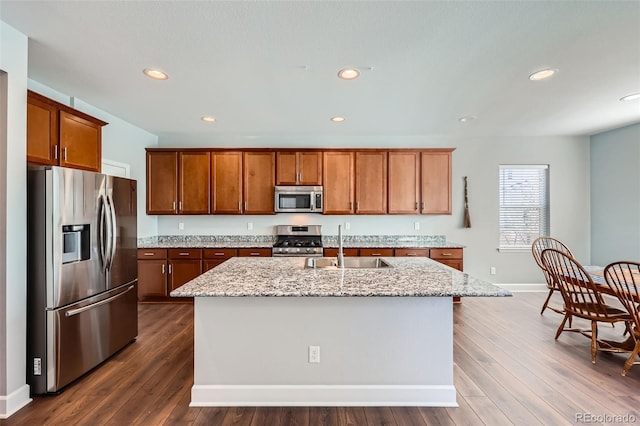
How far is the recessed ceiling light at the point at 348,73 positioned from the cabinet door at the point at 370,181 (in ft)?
6.66

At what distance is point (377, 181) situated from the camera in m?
4.68

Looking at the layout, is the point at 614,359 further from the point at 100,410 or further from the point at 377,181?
the point at 100,410

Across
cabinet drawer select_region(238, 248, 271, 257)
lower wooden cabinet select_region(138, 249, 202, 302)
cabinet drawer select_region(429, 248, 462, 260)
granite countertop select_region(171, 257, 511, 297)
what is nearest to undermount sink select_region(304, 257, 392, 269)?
granite countertop select_region(171, 257, 511, 297)

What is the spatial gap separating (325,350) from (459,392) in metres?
1.07

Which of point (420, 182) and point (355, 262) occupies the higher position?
point (420, 182)

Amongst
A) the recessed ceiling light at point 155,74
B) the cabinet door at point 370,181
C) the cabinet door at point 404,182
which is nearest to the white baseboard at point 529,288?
the cabinet door at point 404,182

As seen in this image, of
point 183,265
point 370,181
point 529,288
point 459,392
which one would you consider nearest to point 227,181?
point 183,265

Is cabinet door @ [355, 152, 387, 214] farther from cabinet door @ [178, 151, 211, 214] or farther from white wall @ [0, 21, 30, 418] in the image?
white wall @ [0, 21, 30, 418]

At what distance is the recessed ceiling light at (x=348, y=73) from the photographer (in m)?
2.54

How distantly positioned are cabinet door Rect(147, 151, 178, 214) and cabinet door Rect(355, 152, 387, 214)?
2.84 meters

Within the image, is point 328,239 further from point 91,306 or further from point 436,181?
point 91,306

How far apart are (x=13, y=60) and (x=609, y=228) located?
23.4 feet

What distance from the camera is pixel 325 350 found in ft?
6.86

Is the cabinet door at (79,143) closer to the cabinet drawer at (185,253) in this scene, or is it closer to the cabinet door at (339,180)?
the cabinet drawer at (185,253)
